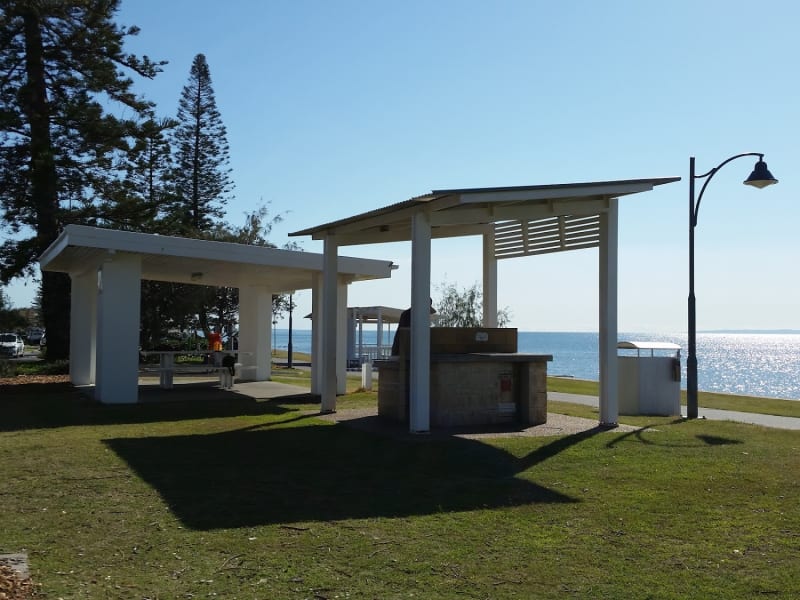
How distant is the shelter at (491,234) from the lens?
1120 centimetres

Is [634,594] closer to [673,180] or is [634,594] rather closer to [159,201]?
[673,180]

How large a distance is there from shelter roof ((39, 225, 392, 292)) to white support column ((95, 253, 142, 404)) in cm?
33

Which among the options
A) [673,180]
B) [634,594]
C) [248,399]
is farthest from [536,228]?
[634,594]

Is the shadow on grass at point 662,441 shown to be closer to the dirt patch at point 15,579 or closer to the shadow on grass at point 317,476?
the shadow on grass at point 317,476

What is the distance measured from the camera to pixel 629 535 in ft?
20.1

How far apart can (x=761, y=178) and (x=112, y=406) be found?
1268 cm

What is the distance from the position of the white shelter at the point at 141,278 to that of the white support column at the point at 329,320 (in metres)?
0.04

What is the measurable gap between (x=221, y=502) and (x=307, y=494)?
82 centimetres

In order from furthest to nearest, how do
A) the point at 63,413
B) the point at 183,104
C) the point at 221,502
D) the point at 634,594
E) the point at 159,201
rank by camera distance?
the point at 183,104 < the point at 159,201 < the point at 63,413 < the point at 221,502 < the point at 634,594

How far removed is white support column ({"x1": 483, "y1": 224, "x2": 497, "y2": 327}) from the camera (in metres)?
15.6

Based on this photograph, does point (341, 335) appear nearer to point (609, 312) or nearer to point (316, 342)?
point (316, 342)

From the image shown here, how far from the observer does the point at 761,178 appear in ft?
46.1

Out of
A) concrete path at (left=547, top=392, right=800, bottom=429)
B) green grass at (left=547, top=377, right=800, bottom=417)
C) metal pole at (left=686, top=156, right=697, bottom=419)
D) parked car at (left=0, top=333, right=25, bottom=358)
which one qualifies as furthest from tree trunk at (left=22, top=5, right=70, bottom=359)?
metal pole at (left=686, top=156, right=697, bottom=419)

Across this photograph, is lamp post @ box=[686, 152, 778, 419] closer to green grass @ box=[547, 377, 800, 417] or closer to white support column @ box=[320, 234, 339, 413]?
green grass @ box=[547, 377, 800, 417]
